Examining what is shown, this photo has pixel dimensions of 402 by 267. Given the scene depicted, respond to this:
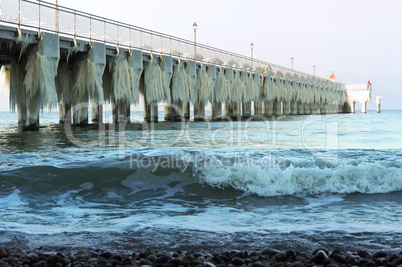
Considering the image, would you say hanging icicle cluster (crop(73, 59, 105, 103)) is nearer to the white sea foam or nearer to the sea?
the sea

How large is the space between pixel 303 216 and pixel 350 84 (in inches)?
3677

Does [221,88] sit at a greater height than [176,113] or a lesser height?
greater

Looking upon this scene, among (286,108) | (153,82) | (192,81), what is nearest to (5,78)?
(153,82)

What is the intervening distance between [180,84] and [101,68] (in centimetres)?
881

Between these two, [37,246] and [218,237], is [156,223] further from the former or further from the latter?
[37,246]

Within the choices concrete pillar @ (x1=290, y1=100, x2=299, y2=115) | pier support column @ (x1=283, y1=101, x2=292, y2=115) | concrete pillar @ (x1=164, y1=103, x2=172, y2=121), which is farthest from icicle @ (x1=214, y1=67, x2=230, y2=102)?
concrete pillar @ (x1=290, y1=100, x2=299, y2=115)

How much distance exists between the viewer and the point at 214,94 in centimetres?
3619

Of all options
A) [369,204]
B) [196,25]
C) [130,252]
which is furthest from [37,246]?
[196,25]

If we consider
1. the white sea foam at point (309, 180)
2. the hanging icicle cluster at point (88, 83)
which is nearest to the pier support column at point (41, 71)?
the hanging icicle cluster at point (88, 83)

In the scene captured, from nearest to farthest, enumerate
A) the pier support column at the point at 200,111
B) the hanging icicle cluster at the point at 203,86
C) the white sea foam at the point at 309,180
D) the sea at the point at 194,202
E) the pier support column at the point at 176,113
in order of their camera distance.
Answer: the sea at the point at 194,202 → the white sea foam at the point at 309,180 → the hanging icicle cluster at the point at 203,86 → the pier support column at the point at 176,113 → the pier support column at the point at 200,111

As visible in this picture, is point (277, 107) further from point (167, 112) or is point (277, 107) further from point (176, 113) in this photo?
point (176, 113)

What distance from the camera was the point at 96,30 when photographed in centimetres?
2248

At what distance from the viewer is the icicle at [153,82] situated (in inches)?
1051

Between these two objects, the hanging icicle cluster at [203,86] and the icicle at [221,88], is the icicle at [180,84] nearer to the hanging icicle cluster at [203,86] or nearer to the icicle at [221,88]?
the hanging icicle cluster at [203,86]
